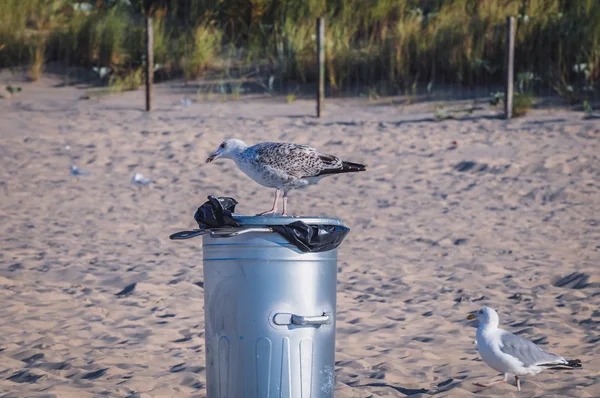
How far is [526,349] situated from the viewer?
177 inches

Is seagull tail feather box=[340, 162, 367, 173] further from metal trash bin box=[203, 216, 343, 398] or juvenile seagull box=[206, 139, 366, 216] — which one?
metal trash bin box=[203, 216, 343, 398]

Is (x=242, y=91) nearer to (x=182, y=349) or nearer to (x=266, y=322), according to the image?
(x=182, y=349)

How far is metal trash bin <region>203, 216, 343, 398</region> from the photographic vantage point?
12.5 ft

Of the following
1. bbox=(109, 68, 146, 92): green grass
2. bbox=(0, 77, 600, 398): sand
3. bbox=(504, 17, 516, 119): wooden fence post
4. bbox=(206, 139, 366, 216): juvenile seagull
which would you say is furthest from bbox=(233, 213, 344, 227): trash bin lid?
bbox=(109, 68, 146, 92): green grass

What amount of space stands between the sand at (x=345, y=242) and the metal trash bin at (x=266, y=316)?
2.90ft

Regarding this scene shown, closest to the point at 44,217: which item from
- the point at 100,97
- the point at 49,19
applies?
the point at 100,97

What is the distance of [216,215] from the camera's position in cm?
391

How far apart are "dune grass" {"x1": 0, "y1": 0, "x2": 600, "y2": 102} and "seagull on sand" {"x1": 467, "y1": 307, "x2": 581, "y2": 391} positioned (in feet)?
28.9

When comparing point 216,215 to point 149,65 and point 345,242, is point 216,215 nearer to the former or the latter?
point 345,242

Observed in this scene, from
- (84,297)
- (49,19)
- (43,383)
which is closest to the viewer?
(43,383)

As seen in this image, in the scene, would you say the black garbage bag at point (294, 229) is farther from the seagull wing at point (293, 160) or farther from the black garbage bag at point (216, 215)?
the seagull wing at point (293, 160)

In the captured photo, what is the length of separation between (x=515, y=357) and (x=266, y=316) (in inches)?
53.9

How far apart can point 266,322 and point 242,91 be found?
36.1 feet

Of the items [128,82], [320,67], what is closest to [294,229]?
[320,67]
